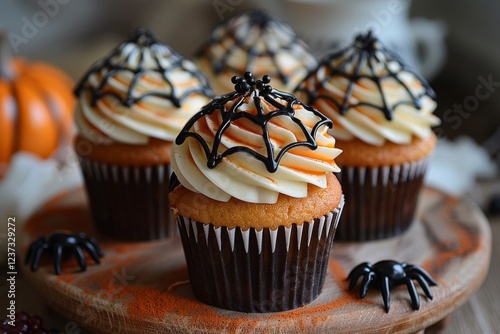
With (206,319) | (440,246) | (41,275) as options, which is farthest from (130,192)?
(440,246)

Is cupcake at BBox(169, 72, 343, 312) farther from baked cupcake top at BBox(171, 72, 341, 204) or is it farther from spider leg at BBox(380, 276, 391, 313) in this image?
spider leg at BBox(380, 276, 391, 313)

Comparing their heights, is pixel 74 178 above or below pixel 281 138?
below

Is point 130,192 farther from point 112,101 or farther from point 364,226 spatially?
point 364,226

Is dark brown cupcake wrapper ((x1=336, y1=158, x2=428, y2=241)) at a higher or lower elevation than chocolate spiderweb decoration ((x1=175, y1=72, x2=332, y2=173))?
lower

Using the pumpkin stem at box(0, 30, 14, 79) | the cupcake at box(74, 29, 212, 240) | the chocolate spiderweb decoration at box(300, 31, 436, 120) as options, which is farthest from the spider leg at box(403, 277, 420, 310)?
the pumpkin stem at box(0, 30, 14, 79)

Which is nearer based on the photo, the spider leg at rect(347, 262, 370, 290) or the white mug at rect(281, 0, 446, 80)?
the spider leg at rect(347, 262, 370, 290)

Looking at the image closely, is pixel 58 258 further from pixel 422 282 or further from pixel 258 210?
pixel 422 282

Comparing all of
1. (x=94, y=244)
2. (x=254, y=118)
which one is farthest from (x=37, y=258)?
(x=254, y=118)
